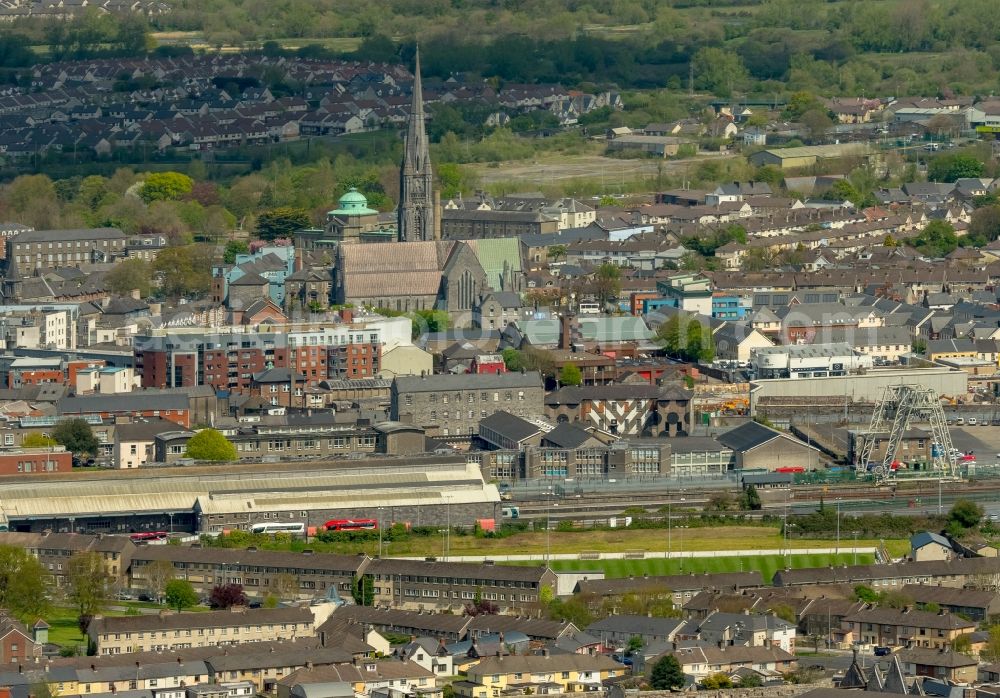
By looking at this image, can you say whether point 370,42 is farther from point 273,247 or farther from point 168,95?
point 273,247

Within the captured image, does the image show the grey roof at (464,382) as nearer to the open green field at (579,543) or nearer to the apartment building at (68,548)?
the open green field at (579,543)

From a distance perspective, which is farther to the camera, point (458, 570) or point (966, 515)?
point (966, 515)

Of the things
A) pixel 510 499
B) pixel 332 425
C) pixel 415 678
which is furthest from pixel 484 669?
pixel 332 425

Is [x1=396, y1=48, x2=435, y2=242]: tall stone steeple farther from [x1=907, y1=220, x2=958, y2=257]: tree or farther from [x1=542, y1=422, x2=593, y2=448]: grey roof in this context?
[x1=542, y1=422, x2=593, y2=448]: grey roof

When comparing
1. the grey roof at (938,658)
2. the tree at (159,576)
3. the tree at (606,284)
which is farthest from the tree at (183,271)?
the grey roof at (938,658)

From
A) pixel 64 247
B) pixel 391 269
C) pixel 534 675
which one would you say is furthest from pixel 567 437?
pixel 64 247

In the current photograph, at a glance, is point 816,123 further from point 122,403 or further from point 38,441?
point 38,441

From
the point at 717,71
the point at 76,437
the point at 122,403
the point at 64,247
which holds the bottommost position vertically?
the point at 76,437
